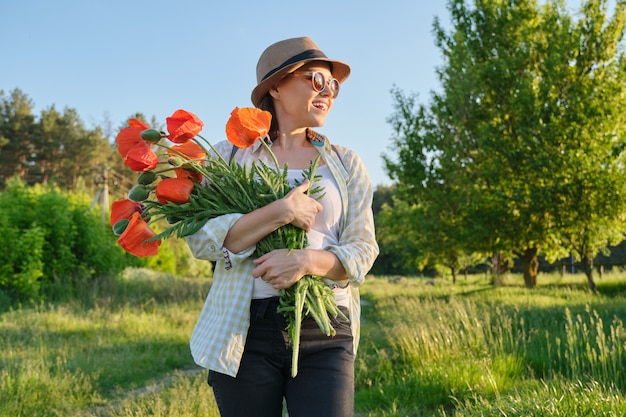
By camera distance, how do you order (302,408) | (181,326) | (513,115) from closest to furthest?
(302,408)
(181,326)
(513,115)

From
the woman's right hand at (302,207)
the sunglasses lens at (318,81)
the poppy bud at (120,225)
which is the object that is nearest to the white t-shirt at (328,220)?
the woman's right hand at (302,207)

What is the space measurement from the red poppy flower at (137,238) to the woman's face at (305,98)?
2.46ft

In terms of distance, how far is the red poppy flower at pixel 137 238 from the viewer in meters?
2.00

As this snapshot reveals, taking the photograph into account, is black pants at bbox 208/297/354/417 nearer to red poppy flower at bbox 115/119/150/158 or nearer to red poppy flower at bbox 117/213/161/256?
red poppy flower at bbox 117/213/161/256

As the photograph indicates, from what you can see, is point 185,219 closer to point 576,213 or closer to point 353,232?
point 353,232

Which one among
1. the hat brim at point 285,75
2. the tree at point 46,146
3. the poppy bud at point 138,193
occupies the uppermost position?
the tree at point 46,146

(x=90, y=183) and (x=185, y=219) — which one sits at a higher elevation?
(x=90, y=183)

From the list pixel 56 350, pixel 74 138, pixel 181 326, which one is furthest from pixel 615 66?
pixel 74 138

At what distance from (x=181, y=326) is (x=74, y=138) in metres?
34.0

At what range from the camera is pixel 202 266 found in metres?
38.5

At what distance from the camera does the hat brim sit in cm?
227

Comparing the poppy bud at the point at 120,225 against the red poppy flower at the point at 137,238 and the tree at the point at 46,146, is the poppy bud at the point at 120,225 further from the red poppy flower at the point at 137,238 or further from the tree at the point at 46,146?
the tree at the point at 46,146

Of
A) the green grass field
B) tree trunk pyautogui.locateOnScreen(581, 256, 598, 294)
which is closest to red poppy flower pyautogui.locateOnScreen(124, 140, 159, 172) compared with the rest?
the green grass field

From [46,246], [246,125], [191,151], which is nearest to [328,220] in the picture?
[246,125]
